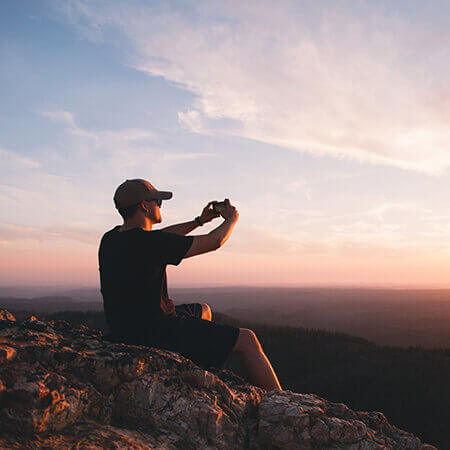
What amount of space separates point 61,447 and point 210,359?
150cm

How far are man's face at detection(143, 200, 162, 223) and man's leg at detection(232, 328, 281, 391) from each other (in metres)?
1.35

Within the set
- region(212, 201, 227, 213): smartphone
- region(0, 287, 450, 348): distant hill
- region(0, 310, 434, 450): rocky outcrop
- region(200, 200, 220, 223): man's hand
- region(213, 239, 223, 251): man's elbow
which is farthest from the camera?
region(0, 287, 450, 348): distant hill

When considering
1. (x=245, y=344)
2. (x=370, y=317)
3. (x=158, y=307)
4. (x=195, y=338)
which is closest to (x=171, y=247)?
(x=158, y=307)

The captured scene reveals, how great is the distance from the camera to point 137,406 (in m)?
2.49

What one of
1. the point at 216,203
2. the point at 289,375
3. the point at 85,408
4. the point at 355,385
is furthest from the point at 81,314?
the point at 85,408

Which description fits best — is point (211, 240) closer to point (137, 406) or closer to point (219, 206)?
point (219, 206)

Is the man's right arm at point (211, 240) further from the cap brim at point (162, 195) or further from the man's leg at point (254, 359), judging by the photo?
the man's leg at point (254, 359)

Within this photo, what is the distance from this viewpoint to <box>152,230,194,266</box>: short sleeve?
10.4 feet

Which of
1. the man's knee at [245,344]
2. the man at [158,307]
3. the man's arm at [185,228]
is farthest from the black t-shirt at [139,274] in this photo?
the man's arm at [185,228]

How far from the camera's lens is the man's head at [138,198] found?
138 inches

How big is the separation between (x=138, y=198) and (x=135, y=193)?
0.18 feet

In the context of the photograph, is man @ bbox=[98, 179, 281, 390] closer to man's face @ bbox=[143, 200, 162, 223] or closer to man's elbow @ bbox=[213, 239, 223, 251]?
man's elbow @ bbox=[213, 239, 223, 251]

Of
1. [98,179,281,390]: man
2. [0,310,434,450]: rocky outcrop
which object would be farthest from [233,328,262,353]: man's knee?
[0,310,434,450]: rocky outcrop

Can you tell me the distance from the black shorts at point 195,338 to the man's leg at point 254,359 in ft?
0.24
